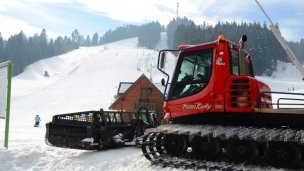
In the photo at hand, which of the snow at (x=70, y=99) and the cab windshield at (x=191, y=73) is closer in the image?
the cab windshield at (x=191, y=73)

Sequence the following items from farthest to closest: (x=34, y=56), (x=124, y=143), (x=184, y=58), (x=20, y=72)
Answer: (x=34, y=56) → (x=20, y=72) → (x=124, y=143) → (x=184, y=58)

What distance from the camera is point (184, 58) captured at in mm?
10273

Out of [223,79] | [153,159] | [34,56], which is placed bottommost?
[153,159]

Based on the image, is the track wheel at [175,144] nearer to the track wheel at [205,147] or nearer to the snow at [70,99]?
the track wheel at [205,147]

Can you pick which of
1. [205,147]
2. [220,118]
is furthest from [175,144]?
[220,118]

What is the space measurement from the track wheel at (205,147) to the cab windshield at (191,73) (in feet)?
4.16

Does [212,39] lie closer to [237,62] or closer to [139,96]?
[139,96]

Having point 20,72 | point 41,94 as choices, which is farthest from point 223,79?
point 20,72

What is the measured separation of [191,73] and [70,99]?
222ft

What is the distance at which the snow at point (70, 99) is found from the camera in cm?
1023

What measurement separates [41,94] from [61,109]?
18.2 m

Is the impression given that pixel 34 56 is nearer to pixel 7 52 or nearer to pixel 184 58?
pixel 7 52

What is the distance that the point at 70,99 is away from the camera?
75.5m

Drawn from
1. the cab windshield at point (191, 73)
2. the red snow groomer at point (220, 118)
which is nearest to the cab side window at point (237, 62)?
the red snow groomer at point (220, 118)
